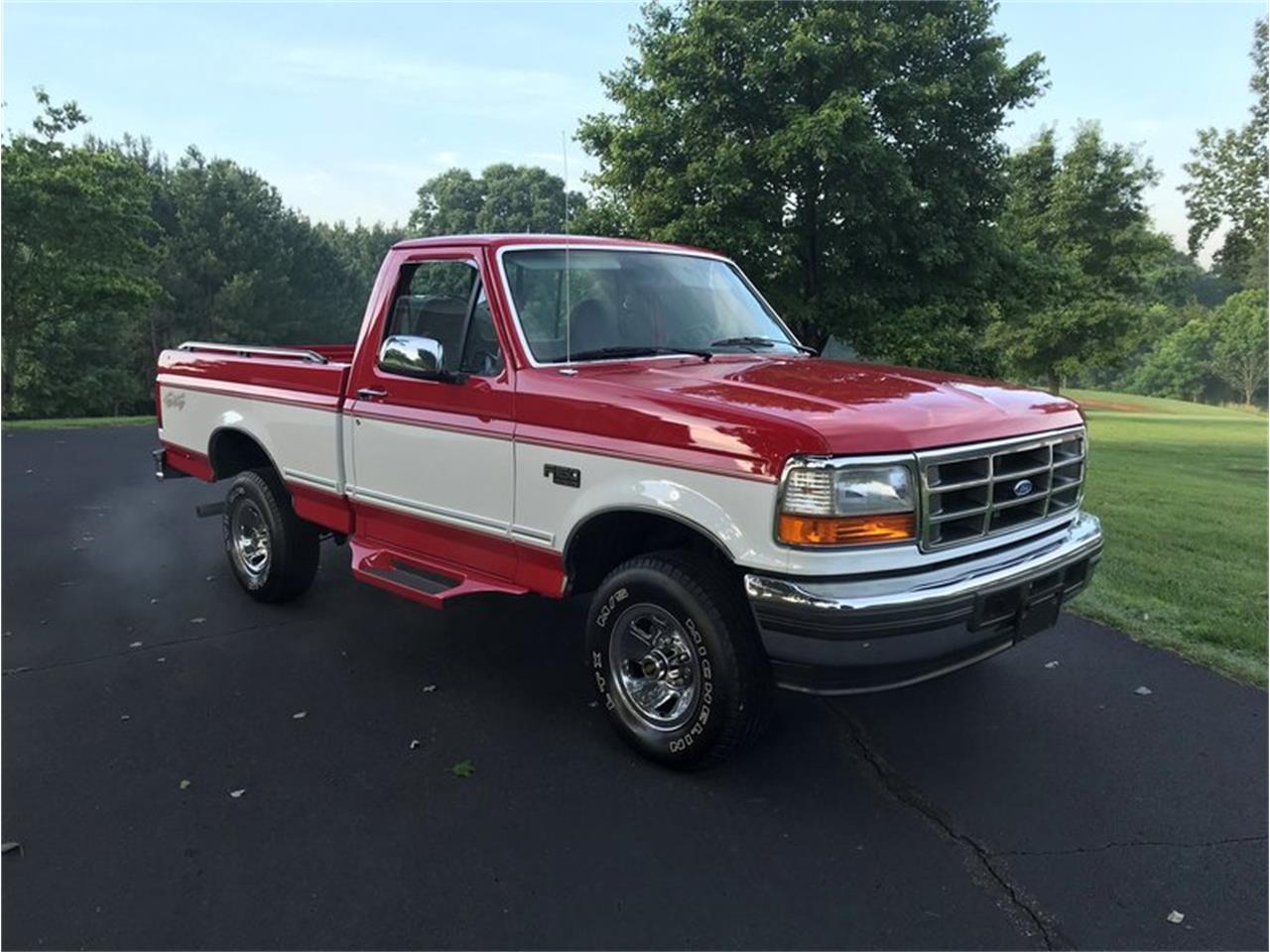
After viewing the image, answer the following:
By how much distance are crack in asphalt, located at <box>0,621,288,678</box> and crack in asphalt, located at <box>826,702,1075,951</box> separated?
132 inches

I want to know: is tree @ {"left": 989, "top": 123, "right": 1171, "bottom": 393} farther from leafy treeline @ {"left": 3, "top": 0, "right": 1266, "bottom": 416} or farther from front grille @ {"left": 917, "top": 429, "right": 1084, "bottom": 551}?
front grille @ {"left": 917, "top": 429, "right": 1084, "bottom": 551}

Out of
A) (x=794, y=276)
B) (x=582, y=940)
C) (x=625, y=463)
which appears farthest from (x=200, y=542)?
(x=794, y=276)

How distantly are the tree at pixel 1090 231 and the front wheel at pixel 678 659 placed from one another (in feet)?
83.7

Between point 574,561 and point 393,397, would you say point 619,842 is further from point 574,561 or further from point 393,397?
point 393,397

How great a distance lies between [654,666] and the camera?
146 inches

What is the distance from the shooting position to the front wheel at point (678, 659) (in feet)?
11.1

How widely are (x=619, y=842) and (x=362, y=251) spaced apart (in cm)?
6952

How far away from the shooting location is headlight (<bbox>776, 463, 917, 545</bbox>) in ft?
9.99

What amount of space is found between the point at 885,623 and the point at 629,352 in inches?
72.1

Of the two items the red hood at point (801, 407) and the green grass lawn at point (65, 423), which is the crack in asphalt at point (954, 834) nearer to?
→ the red hood at point (801, 407)

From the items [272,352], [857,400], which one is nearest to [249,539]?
[272,352]

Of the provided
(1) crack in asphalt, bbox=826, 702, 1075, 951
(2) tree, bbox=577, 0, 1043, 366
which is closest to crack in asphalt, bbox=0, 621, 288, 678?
(1) crack in asphalt, bbox=826, 702, 1075, 951

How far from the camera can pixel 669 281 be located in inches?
186

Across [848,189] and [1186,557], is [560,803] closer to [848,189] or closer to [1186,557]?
[1186,557]
